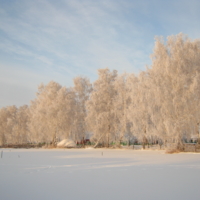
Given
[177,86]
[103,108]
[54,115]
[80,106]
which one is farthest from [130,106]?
[54,115]

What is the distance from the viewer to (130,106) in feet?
105

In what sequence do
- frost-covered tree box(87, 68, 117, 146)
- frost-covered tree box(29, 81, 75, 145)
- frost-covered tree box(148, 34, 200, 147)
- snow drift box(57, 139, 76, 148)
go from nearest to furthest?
frost-covered tree box(148, 34, 200, 147)
frost-covered tree box(87, 68, 117, 146)
frost-covered tree box(29, 81, 75, 145)
snow drift box(57, 139, 76, 148)

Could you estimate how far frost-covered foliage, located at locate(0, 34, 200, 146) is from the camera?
24.5 m

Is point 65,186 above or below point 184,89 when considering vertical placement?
below

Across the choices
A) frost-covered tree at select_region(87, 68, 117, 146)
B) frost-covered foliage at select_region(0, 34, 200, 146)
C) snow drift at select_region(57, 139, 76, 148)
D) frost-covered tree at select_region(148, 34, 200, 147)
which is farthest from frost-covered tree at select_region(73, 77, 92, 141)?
frost-covered tree at select_region(148, 34, 200, 147)

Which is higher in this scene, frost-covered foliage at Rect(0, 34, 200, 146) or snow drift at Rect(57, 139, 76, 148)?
frost-covered foliage at Rect(0, 34, 200, 146)

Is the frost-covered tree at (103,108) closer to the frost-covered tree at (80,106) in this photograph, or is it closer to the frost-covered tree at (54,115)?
the frost-covered tree at (80,106)

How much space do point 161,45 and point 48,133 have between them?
25.8 metres

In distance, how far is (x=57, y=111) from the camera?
4031 cm

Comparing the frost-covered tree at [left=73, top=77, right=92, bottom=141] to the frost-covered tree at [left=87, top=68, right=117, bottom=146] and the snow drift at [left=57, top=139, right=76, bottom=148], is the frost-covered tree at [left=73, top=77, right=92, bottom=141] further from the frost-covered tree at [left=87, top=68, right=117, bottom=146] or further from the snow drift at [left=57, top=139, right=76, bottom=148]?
the frost-covered tree at [left=87, top=68, right=117, bottom=146]

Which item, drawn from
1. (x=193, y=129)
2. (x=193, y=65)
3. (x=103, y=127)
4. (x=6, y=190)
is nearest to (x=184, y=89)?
(x=193, y=65)

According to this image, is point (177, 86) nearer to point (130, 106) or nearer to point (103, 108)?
point (130, 106)

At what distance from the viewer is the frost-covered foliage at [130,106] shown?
2448 centimetres

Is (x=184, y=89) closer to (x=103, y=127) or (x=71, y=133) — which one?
(x=103, y=127)
